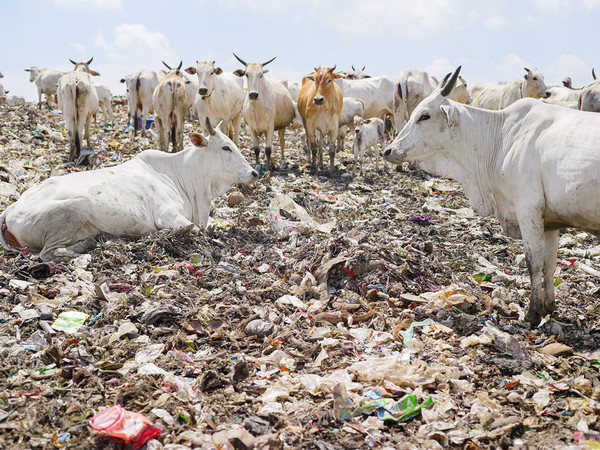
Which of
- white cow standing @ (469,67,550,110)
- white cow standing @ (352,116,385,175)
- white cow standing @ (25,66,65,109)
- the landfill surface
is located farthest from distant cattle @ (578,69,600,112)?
white cow standing @ (25,66,65,109)

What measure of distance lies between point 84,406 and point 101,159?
981 cm

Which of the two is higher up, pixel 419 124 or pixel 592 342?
pixel 419 124

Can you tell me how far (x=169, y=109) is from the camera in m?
12.1

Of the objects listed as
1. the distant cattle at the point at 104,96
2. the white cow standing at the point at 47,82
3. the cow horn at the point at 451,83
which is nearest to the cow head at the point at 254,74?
the cow horn at the point at 451,83

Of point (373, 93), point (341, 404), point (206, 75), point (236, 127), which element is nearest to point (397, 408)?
point (341, 404)

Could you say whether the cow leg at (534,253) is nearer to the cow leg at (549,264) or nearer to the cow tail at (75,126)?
the cow leg at (549,264)

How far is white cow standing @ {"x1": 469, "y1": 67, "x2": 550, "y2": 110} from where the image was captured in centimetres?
1455

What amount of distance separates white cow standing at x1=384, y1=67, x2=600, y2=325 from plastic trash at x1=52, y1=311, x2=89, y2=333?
3164 millimetres

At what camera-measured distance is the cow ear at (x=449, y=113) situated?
504 cm

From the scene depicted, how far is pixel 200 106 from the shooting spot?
1287 centimetres

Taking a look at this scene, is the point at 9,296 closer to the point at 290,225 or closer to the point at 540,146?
the point at 290,225

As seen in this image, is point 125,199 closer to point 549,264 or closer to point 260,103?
point 549,264

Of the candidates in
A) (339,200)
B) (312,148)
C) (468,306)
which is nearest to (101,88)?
(312,148)

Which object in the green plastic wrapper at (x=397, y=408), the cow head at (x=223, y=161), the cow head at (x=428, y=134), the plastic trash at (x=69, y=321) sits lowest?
the green plastic wrapper at (x=397, y=408)
